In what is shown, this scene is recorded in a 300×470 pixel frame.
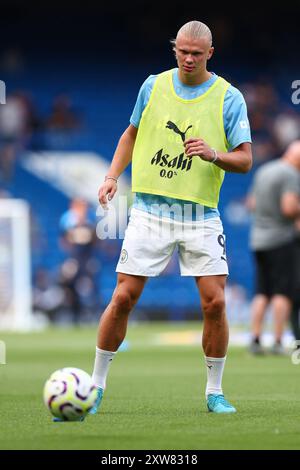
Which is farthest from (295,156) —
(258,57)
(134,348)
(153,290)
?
(258,57)

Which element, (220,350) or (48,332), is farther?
(48,332)

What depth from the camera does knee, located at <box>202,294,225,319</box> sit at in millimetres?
7012

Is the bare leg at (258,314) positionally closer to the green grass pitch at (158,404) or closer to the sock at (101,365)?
the green grass pitch at (158,404)

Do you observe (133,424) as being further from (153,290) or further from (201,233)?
(153,290)

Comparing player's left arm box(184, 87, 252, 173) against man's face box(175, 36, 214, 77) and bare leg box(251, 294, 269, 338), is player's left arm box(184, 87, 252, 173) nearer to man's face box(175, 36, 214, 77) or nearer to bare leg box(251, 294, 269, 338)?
man's face box(175, 36, 214, 77)

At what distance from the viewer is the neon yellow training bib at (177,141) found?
704cm

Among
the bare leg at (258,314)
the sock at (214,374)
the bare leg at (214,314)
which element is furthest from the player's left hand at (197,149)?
the bare leg at (258,314)

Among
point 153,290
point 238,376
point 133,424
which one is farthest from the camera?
point 153,290

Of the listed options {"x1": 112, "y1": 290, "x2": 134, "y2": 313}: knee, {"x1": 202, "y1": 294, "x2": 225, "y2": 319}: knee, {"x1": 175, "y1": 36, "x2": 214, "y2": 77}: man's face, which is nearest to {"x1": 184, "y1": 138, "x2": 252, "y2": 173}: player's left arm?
{"x1": 175, "y1": 36, "x2": 214, "y2": 77}: man's face

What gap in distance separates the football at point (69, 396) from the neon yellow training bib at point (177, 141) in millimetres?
1383

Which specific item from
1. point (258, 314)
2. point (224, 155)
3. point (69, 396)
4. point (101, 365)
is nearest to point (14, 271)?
point (258, 314)

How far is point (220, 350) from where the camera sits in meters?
7.18

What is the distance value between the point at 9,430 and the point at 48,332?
13.2 m
